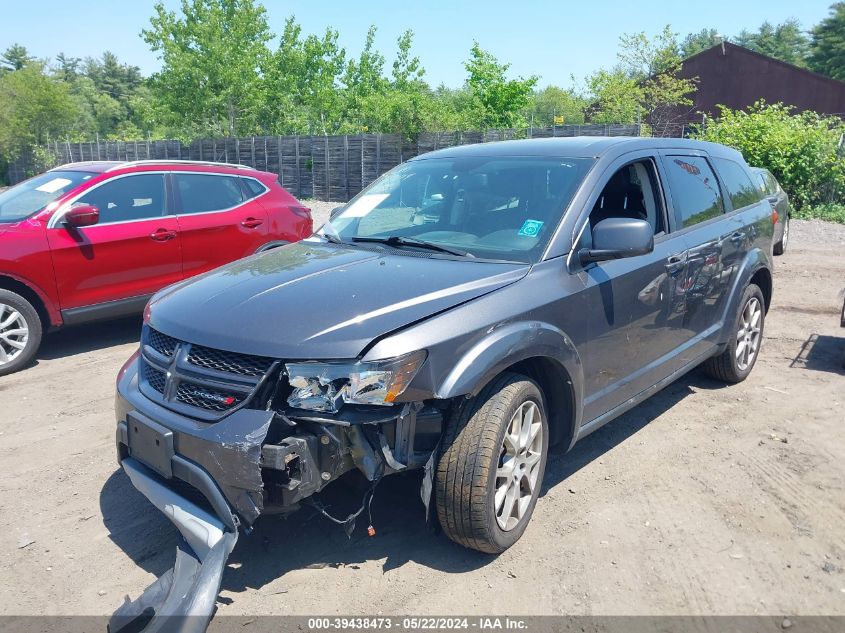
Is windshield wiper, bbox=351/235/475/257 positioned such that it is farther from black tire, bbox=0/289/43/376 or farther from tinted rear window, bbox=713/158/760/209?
black tire, bbox=0/289/43/376

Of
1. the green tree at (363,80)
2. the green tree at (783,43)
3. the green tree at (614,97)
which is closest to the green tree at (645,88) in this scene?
the green tree at (614,97)

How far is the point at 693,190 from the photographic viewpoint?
199 inches

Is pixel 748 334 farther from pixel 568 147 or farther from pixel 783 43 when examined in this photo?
pixel 783 43

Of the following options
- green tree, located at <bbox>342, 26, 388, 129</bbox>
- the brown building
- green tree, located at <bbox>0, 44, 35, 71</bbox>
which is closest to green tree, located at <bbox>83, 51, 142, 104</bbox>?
green tree, located at <bbox>0, 44, 35, 71</bbox>

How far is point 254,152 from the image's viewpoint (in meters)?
27.0

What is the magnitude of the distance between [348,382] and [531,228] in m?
1.48

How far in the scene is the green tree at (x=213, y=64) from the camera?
116 ft

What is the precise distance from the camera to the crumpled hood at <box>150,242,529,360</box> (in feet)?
9.96

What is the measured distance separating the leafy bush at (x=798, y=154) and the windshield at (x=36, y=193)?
1494cm

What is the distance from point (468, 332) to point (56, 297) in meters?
4.92

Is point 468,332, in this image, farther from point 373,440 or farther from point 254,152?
point 254,152

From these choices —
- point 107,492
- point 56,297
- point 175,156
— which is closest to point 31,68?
point 175,156

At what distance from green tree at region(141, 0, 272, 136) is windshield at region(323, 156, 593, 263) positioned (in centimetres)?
3346

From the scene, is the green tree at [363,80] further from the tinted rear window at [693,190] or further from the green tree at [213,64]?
the tinted rear window at [693,190]
